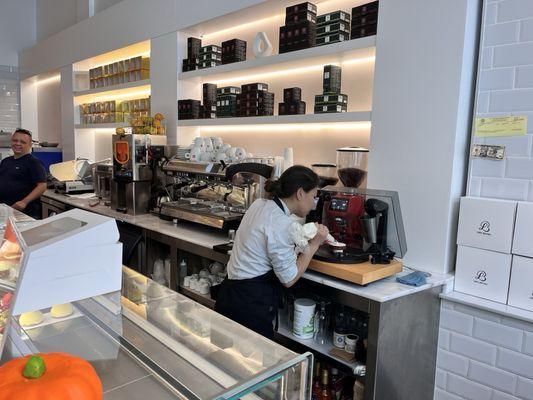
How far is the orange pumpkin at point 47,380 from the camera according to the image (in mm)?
714

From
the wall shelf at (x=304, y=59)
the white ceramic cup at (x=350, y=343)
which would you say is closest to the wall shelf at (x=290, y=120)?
the wall shelf at (x=304, y=59)

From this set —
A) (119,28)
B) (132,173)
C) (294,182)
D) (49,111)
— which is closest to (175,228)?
(132,173)

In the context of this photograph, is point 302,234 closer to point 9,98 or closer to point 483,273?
point 483,273

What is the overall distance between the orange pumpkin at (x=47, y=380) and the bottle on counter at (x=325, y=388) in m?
1.66

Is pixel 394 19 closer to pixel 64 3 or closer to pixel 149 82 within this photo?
pixel 149 82

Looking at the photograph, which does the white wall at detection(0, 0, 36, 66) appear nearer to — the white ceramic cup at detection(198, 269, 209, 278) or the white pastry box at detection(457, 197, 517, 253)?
the white ceramic cup at detection(198, 269, 209, 278)

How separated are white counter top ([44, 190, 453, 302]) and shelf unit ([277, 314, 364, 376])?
36 centimetres

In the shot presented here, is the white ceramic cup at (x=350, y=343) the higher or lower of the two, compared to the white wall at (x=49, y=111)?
lower

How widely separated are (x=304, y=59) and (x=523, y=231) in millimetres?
1772

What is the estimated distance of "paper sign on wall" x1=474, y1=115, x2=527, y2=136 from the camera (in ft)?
6.62

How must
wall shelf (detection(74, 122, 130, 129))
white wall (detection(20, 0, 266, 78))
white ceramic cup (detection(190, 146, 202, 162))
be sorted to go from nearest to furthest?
white ceramic cup (detection(190, 146, 202, 162)) → white wall (detection(20, 0, 266, 78)) → wall shelf (detection(74, 122, 130, 129))

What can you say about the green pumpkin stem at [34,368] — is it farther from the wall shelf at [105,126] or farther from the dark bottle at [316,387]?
the wall shelf at [105,126]

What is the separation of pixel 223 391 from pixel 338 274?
120 centimetres

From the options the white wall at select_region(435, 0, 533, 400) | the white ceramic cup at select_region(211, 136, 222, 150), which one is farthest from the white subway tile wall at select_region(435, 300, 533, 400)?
the white ceramic cup at select_region(211, 136, 222, 150)
